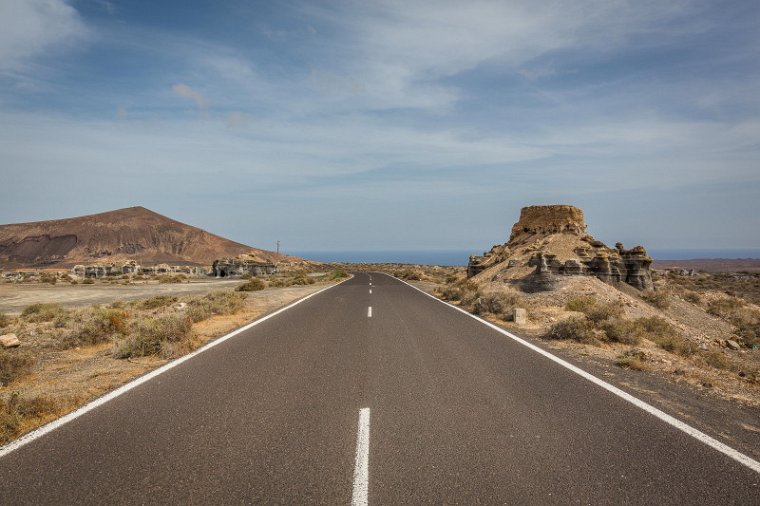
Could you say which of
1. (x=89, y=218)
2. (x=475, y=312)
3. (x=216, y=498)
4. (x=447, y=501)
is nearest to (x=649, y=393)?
(x=447, y=501)

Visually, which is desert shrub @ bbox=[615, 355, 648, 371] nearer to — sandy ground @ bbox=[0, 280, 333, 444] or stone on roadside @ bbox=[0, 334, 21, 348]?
sandy ground @ bbox=[0, 280, 333, 444]

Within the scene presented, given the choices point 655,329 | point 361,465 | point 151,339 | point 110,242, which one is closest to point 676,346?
point 655,329

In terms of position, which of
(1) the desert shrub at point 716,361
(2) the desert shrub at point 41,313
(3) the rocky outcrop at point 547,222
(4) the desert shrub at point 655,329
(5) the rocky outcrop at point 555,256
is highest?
(3) the rocky outcrop at point 547,222

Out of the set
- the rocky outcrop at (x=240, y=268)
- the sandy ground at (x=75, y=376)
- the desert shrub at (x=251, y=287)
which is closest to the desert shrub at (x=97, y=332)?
the sandy ground at (x=75, y=376)

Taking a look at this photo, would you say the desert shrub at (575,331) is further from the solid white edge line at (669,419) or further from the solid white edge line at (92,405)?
the solid white edge line at (92,405)

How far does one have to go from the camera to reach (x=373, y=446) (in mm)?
4160

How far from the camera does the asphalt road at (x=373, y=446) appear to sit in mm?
3371

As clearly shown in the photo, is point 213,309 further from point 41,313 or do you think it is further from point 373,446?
point 373,446

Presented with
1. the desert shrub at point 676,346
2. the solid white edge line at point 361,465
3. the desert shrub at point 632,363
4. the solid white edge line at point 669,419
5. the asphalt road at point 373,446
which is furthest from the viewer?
the desert shrub at point 676,346

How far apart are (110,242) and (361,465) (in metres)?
130

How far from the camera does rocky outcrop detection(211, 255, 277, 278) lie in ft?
203

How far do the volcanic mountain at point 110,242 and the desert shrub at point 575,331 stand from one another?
104m

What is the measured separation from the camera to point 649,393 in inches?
235

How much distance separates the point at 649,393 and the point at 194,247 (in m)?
127
